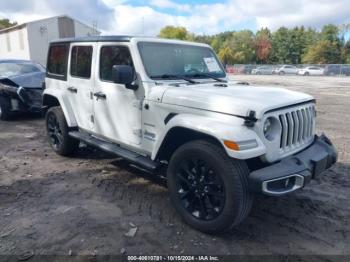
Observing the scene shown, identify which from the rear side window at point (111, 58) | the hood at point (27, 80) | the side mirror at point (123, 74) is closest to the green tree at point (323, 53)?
the hood at point (27, 80)

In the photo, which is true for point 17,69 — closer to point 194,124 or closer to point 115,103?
point 115,103

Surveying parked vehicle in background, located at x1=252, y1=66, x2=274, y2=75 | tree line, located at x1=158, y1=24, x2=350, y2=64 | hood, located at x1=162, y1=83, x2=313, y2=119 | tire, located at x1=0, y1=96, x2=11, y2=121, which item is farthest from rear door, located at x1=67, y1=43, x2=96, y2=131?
tree line, located at x1=158, y1=24, x2=350, y2=64

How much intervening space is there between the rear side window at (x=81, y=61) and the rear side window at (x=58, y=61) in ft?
0.86

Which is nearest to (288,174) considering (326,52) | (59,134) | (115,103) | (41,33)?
(115,103)

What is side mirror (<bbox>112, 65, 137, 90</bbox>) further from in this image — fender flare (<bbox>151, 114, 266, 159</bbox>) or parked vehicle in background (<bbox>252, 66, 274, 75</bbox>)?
parked vehicle in background (<bbox>252, 66, 274, 75</bbox>)

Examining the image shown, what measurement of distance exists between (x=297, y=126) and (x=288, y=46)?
252 feet

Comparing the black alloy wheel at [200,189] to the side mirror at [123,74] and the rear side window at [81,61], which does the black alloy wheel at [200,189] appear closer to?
the side mirror at [123,74]

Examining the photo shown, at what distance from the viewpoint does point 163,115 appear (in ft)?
12.0

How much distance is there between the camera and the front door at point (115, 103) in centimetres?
404

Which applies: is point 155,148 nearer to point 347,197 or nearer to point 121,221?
point 121,221

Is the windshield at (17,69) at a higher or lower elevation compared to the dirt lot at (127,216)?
higher

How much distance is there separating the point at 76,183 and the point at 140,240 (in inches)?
71.5

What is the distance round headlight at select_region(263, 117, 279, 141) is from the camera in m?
3.12

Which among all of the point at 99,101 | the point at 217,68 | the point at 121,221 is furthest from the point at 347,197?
the point at 99,101
